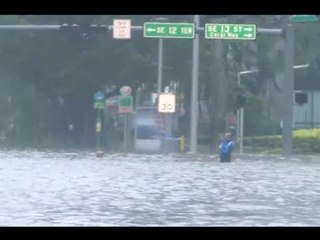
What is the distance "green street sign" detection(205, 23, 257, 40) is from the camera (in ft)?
158

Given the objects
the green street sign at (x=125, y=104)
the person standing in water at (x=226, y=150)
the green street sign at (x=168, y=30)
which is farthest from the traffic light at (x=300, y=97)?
the green street sign at (x=125, y=104)

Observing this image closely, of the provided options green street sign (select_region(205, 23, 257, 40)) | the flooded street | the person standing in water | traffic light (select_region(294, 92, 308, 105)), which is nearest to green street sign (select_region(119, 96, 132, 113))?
traffic light (select_region(294, 92, 308, 105))

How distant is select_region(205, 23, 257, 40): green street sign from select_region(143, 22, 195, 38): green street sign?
0.67 m

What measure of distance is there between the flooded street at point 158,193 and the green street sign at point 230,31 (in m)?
6.70

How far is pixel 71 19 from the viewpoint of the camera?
64.1 m

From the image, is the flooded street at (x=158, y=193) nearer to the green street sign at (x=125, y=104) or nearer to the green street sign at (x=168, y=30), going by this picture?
the green street sign at (x=168, y=30)

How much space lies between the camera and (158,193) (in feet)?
90.2

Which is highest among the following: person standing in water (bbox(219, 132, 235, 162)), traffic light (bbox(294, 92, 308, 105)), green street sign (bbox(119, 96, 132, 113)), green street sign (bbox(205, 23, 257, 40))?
green street sign (bbox(205, 23, 257, 40))

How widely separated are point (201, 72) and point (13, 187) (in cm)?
3710

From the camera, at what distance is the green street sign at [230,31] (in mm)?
48094

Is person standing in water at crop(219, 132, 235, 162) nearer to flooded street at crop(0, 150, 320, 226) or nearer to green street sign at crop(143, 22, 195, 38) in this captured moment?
flooded street at crop(0, 150, 320, 226)

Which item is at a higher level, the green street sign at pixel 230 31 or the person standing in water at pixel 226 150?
the green street sign at pixel 230 31

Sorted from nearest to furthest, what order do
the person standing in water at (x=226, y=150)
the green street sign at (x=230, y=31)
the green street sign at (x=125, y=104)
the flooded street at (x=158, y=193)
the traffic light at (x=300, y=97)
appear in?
the flooded street at (x=158, y=193) < the person standing in water at (x=226, y=150) < the green street sign at (x=230, y=31) < the traffic light at (x=300, y=97) < the green street sign at (x=125, y=104)
